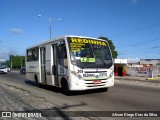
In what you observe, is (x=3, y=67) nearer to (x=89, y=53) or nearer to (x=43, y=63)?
(x=43, y=63)

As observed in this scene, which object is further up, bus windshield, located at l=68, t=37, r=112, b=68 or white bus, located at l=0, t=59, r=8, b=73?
bus windshield, located at l=68, t=37, r=112, b=68

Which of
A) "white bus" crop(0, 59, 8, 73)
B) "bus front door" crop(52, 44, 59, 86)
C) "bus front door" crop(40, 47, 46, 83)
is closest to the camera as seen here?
"bus front door" crop(52, 44, 59, 86)

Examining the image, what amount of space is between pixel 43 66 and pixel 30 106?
21.9ft

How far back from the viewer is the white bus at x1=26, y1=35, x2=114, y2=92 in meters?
12.9

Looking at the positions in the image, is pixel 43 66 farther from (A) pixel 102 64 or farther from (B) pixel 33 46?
(A) pixel 102 64

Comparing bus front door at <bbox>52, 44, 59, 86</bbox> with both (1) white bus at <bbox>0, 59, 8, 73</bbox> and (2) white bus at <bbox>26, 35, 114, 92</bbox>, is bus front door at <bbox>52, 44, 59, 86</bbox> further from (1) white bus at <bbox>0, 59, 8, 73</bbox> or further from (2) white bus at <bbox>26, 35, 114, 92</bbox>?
(1) white bus at <bbox>0, 59, 8, 73</bbox>

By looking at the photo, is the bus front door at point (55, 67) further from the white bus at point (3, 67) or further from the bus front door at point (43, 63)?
the white bus at point (3, 67)

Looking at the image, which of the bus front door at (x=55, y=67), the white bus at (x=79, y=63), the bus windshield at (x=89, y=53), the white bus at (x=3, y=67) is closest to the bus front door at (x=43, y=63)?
the white bus at (x=79, y=63)

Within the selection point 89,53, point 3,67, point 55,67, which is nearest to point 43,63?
point 55,67

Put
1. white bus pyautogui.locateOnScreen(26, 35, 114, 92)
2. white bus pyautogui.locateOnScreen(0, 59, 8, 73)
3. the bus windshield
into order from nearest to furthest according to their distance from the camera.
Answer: white bus pyautogui.locateOnScreen(26, 35, 114, 92) → the bus windshield → white bus pyautogui.locateOnScreen(0, 59, 8, 73)

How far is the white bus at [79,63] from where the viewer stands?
42.3 feet

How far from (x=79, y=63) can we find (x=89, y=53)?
2.78ft

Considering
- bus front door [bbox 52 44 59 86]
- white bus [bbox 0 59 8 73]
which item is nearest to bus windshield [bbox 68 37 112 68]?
bus front door [bbox 52 44 59 86]

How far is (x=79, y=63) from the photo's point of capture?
12898mm
